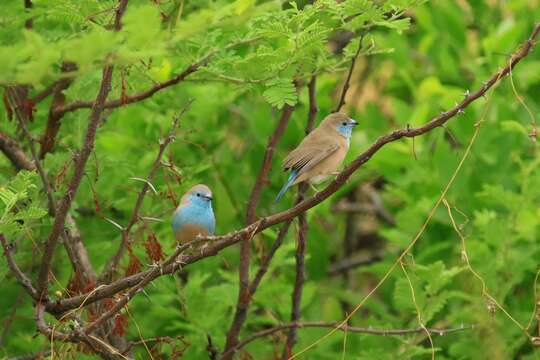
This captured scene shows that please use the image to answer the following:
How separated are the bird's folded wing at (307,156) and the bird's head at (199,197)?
383 millimetres

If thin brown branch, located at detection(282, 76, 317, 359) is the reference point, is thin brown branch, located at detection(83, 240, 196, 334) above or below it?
above

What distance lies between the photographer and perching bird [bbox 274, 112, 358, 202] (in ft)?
15.7

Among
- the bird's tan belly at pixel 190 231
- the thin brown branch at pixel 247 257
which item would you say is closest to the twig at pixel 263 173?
the thin brown branch at pixel 247 257

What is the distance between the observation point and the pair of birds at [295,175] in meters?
4.76

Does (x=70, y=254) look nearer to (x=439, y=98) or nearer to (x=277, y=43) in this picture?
(x=277, y=43)

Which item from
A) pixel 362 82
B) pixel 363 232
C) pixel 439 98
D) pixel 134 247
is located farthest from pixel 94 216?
pixel 363 232

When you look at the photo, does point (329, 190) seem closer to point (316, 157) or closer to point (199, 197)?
point (316, 157)

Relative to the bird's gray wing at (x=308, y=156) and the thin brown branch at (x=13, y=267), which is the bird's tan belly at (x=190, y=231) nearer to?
the bird's gray wing at (x=308, y=156)

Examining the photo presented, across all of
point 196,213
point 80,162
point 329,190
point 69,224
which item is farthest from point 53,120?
point 329,190

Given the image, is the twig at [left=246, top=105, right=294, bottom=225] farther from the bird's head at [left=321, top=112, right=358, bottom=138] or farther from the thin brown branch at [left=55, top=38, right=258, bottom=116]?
the thin brown branch at [left=55, top=38, right=258, bottom=116]

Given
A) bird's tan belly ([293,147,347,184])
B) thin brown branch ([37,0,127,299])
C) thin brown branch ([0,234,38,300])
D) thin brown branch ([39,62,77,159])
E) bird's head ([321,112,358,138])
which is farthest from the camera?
bird's head ([321,112,358,138])

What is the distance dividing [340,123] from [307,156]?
472 millimetres

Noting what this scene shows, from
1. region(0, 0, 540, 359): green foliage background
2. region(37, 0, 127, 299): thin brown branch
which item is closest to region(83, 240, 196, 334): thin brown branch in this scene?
region(37, 0, 127, 299): thin brown branch

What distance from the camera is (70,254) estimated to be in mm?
4492
